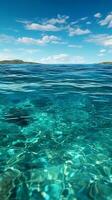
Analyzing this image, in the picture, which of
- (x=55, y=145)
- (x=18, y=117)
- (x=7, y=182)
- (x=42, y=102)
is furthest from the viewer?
(x=42, y=102)

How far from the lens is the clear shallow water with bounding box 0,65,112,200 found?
6.10m

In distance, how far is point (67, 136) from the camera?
9250 millimetres

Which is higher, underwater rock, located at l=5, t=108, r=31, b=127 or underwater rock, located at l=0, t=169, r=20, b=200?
underwater rock, located at l=5, t=108, r=31, b=127

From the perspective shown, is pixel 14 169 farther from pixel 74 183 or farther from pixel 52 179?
pixel 74 183

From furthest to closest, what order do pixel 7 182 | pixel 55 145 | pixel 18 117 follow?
pixel 18 117, pixel 55 145, pixel 7 182

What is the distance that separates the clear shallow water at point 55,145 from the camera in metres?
6.10

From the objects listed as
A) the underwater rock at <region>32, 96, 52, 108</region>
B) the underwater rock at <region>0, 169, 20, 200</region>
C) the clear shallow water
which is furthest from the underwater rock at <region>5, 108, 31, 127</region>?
the underwater rock at <region>0, 169, 20, 200</region>

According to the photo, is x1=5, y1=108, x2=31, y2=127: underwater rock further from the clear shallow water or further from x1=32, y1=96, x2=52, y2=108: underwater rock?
x1=32, y1=96, x2=52, y2=108: underwater rock

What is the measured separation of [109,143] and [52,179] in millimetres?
3140

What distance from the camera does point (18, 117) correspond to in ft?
36.8

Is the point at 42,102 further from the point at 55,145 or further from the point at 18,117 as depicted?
the point at 55,145

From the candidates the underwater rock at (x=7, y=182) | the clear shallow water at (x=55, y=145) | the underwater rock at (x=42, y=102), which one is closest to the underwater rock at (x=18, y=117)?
the clear shallow water at (x=55, y=145)

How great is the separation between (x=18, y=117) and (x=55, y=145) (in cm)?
344

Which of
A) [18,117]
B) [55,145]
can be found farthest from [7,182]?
[18,117]
